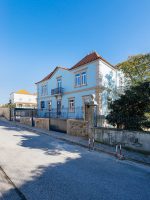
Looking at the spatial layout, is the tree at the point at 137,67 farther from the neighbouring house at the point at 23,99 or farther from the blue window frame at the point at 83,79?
the neighbouring house at the point at 23,99

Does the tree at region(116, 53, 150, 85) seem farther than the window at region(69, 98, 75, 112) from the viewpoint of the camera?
No

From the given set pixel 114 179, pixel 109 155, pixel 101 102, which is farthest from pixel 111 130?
pixel 101 102

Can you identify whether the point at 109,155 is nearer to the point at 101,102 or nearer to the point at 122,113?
the point at 122,113

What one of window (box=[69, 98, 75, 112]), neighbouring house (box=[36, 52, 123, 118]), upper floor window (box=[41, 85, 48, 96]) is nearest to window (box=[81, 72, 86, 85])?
neighbouring house (box=[36, 52, 123, 118])

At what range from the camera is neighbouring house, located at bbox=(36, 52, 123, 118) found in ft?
68.4

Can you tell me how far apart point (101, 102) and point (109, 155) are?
42.6ft

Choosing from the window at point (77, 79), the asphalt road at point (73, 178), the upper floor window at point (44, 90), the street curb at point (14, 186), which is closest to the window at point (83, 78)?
the window at point (77, 79)

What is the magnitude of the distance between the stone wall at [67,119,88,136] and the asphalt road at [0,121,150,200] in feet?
17.9

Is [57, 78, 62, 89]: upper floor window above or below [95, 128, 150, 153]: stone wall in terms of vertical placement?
above

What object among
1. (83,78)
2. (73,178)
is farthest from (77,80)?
(73,178)

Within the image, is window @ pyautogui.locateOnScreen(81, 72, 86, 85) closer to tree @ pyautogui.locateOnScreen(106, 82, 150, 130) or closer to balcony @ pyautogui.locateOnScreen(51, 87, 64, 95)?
balcony @ pyautogui.locateOnScreen(51, 87, 64, 95)

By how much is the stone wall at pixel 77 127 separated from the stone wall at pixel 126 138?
5.48 feet

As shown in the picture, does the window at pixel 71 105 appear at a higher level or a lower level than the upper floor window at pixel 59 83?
lower

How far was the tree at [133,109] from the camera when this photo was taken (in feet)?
30.5
